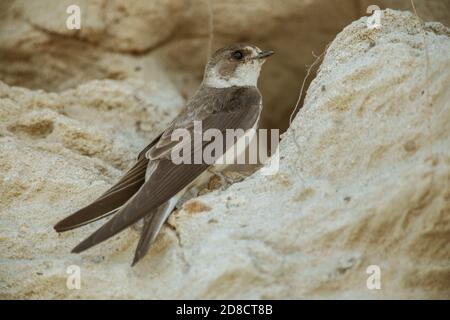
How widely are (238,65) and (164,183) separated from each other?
1.01 meters

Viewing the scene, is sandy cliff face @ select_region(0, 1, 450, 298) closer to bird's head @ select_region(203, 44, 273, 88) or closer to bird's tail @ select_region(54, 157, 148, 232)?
bird's tail @ select_region(54, 157, 148, 232)

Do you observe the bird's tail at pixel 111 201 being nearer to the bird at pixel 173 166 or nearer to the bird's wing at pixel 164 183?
the bird at pixel 173 166

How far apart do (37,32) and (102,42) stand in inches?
13.6

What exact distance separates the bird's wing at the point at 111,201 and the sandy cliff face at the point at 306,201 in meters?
0.13

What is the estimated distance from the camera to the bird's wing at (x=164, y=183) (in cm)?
227

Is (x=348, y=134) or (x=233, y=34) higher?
(x=233, y=34)

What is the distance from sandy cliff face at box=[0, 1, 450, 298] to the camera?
218 cm

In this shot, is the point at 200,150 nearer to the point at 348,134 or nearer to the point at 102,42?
the point at 348,134

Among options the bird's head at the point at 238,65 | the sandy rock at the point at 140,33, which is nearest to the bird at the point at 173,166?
the bird's head at the point at 238,65

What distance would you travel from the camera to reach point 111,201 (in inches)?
98.7

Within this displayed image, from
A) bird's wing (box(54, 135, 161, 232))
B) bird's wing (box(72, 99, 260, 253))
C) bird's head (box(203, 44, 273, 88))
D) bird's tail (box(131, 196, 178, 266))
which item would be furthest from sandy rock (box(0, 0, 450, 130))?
bird's tail (box(131, 196, 178, 266))

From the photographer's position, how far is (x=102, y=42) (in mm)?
3744

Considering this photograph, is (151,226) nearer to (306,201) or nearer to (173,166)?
(173,166)
